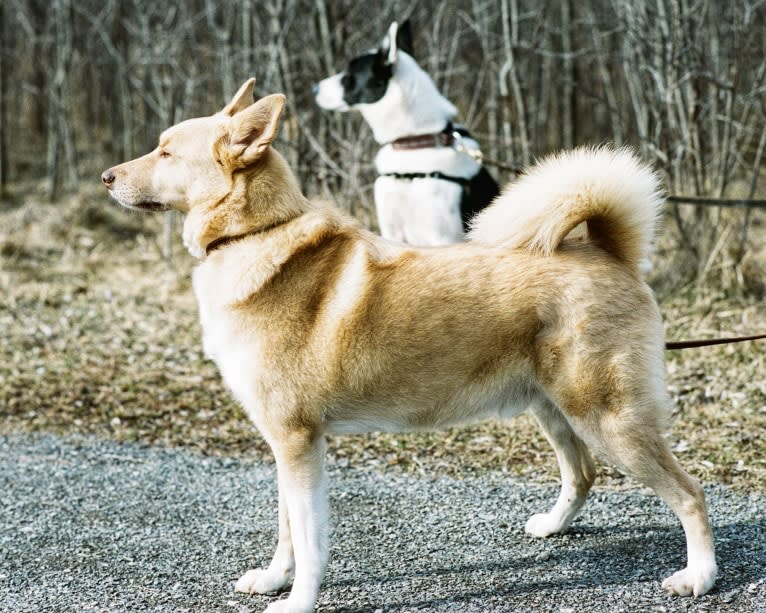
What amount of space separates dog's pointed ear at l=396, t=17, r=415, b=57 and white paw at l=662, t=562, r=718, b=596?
4659 mm

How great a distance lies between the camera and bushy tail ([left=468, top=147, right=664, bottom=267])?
9.77ft

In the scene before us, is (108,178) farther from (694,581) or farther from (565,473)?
(694,581)

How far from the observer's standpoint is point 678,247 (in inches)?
287

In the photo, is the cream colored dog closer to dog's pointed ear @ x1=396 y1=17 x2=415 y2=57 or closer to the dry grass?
the dry grass

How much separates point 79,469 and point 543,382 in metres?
2.66

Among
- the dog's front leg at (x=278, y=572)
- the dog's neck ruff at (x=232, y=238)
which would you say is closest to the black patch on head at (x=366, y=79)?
the dog's neck ruff at (x=232, y=238)

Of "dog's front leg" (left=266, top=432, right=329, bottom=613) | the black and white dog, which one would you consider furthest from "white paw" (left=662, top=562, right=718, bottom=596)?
the black and white dog

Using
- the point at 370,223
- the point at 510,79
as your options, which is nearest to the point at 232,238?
the point at 370,223

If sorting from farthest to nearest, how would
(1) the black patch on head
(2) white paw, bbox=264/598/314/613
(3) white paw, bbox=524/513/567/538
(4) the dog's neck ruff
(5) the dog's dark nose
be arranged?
(1) the black patch on head → (3) white paw, bbox=524/513/567/538 → (5) the dog's dark nose → (4) the dog's neck ruff → (2) white paw, bbox=264/598/314/613

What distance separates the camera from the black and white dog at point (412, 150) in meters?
5.97

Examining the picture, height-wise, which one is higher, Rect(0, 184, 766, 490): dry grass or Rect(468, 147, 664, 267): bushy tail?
Rect(468, 147, 664, 267): bushy tail

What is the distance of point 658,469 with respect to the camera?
2.94m

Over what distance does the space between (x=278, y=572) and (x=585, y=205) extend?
1607 mm

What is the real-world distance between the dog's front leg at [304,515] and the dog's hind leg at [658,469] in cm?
85
